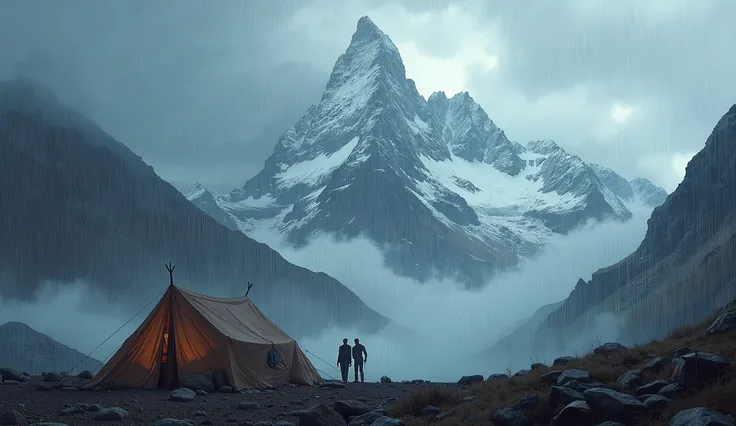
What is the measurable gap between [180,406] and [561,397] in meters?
12.5

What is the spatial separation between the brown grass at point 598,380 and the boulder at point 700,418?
63cm

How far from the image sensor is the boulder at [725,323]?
20016 mm

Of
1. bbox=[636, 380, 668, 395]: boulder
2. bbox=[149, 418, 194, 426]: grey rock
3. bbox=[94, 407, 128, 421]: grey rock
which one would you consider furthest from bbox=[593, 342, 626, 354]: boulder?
bbox=[94, 407, 128, 421]: grey rock

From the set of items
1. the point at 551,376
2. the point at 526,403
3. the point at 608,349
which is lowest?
the point at 526,403

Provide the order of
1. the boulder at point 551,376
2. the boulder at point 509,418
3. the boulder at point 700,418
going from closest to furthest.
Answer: the boulder at point 700,418 → the boulder at point 509,418 → the boulder at point 551,376

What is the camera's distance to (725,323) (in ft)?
66.4

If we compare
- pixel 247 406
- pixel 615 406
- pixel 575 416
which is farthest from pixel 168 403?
pixel 615 406

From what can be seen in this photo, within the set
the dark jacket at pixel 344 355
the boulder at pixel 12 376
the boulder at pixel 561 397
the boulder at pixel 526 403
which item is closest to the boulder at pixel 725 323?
the boulder at pixel 561 397

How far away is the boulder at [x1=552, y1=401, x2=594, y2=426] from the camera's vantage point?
14719 mm

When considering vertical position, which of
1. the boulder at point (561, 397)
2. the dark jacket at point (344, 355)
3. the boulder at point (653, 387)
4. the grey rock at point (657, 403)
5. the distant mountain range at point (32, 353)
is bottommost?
the grey rock at point (657, 403)

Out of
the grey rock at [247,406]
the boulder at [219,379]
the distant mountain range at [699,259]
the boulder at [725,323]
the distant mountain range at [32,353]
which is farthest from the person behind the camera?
Answer: the distant mountain range at [699,259]

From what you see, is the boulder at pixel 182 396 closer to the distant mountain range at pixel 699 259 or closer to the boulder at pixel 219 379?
the boulder at pixel 219 379

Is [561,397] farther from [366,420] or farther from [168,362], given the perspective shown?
[168,362]

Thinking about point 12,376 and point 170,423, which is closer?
point 170,423
